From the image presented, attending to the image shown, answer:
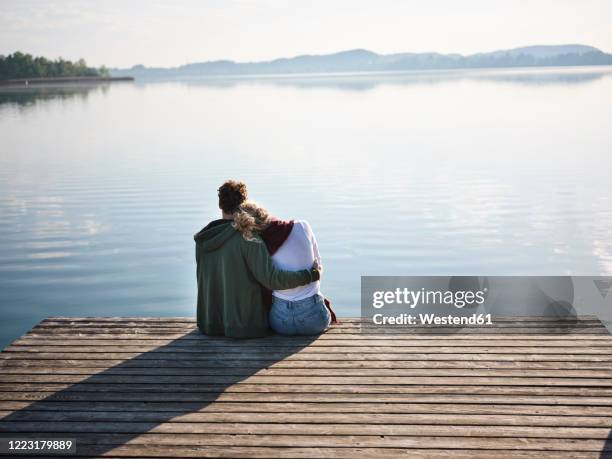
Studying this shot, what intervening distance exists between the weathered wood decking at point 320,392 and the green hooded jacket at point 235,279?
16cm

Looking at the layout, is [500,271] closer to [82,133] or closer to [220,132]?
[220,132]

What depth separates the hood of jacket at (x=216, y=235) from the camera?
18.7ft

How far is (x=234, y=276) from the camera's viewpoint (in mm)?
5734

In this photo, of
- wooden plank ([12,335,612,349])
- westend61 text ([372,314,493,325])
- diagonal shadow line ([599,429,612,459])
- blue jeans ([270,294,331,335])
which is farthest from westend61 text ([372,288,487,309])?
diagonal shadow line ([599,429,612,459])

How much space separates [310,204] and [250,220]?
10.5m

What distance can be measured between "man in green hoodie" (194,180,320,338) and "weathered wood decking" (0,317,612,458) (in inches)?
5.8

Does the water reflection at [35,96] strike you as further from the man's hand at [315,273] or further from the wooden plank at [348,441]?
the wooden plank at [348,441]

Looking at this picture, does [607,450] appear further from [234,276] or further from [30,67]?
[30,67]

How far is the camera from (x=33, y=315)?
31.9 feet

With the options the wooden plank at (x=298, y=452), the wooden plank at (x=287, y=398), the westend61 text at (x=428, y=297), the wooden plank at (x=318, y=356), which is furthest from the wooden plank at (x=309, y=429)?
the westend61 text at (x=428, y=297)

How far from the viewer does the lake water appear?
36.5ft

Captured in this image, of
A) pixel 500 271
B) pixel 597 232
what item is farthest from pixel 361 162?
pixel 500 271

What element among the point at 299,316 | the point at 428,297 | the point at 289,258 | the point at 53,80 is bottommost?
the point at 428,297

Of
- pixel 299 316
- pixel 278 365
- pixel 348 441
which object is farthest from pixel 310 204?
pixel 348 441
